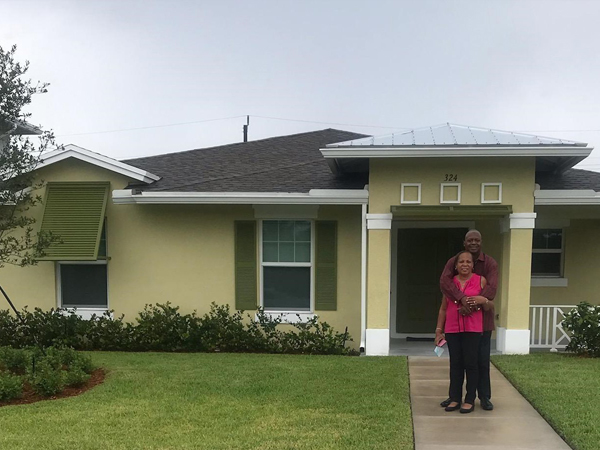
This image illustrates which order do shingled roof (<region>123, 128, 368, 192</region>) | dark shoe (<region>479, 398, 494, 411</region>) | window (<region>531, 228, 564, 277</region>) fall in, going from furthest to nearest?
window (<region>531, 228, 564, 277</region>), shingled roof (<region>123, 128, 368, 192</region>), dark shoe (<region>479, 398, 494, 411</region>)

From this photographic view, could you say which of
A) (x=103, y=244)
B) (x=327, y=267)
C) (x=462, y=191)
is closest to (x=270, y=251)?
(x=327, y=267)

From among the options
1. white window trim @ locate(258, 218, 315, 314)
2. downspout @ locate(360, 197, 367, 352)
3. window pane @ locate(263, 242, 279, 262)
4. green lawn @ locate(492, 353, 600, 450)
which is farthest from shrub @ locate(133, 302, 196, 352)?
green lawn @ locate(492, 353, 600, 450)

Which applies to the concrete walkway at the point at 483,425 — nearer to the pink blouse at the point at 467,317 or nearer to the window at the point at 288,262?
the pink blouse at the point at 467,317

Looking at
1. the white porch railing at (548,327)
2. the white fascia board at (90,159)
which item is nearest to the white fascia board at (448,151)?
the white porch railing at (548,327)

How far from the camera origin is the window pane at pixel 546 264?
9156mm

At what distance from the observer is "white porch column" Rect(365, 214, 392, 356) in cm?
773

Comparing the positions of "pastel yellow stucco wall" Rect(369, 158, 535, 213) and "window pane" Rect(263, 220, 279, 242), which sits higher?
"pastel yellow stucco wall" Rect(369, 158, 535, 213)

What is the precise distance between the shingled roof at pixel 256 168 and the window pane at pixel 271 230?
26.9 inches

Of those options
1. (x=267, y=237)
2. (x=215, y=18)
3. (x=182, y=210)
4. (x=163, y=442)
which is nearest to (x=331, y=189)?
(x=267, y=237)

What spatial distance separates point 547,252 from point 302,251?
4.56 meters

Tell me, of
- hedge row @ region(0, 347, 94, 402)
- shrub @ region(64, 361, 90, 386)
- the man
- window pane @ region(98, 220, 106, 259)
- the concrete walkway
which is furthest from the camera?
window pane @ region(98, 220, 106, 259)

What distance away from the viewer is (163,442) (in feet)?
14.3

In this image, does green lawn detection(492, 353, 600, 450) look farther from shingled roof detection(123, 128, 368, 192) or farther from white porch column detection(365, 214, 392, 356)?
shingled roof detection(123, 128, 368, 192)

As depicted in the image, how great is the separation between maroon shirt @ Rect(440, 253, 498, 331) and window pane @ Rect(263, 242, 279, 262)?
409 centimetres
